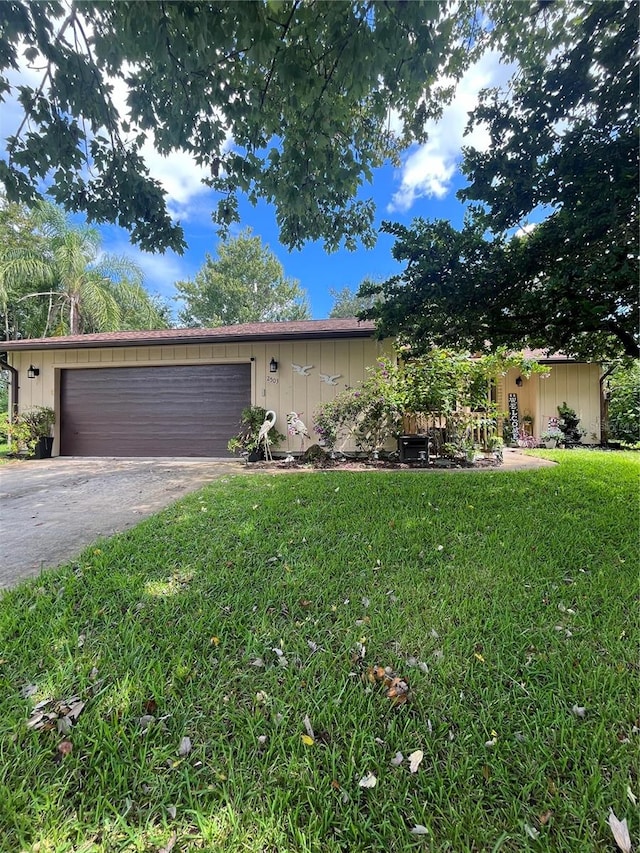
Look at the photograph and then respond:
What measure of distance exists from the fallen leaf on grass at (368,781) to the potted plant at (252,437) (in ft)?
21.3

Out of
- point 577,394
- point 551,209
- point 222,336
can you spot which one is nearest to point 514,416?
point 577,394

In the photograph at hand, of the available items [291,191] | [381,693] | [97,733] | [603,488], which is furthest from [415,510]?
[291,191]

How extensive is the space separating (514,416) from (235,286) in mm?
18290

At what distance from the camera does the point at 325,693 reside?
161 cm

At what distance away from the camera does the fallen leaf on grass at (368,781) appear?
1.25 metres

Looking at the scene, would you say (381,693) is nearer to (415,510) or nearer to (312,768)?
(312,768)

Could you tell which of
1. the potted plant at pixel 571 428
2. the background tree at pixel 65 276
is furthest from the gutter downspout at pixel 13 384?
the potted plant at pixel 571 428

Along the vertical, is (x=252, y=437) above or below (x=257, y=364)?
below

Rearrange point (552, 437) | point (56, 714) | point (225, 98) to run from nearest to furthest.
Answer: point (56, 714)
point (225, 98)
point (552, 437)

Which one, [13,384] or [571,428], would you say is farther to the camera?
[571,428]

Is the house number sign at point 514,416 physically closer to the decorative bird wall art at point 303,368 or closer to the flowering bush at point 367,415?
the flowering bush at point 367,415

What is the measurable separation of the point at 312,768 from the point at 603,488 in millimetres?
4708

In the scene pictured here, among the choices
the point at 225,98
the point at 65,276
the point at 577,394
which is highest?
the point at 65,276

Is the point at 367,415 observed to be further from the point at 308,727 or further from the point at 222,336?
the point at 308,727
